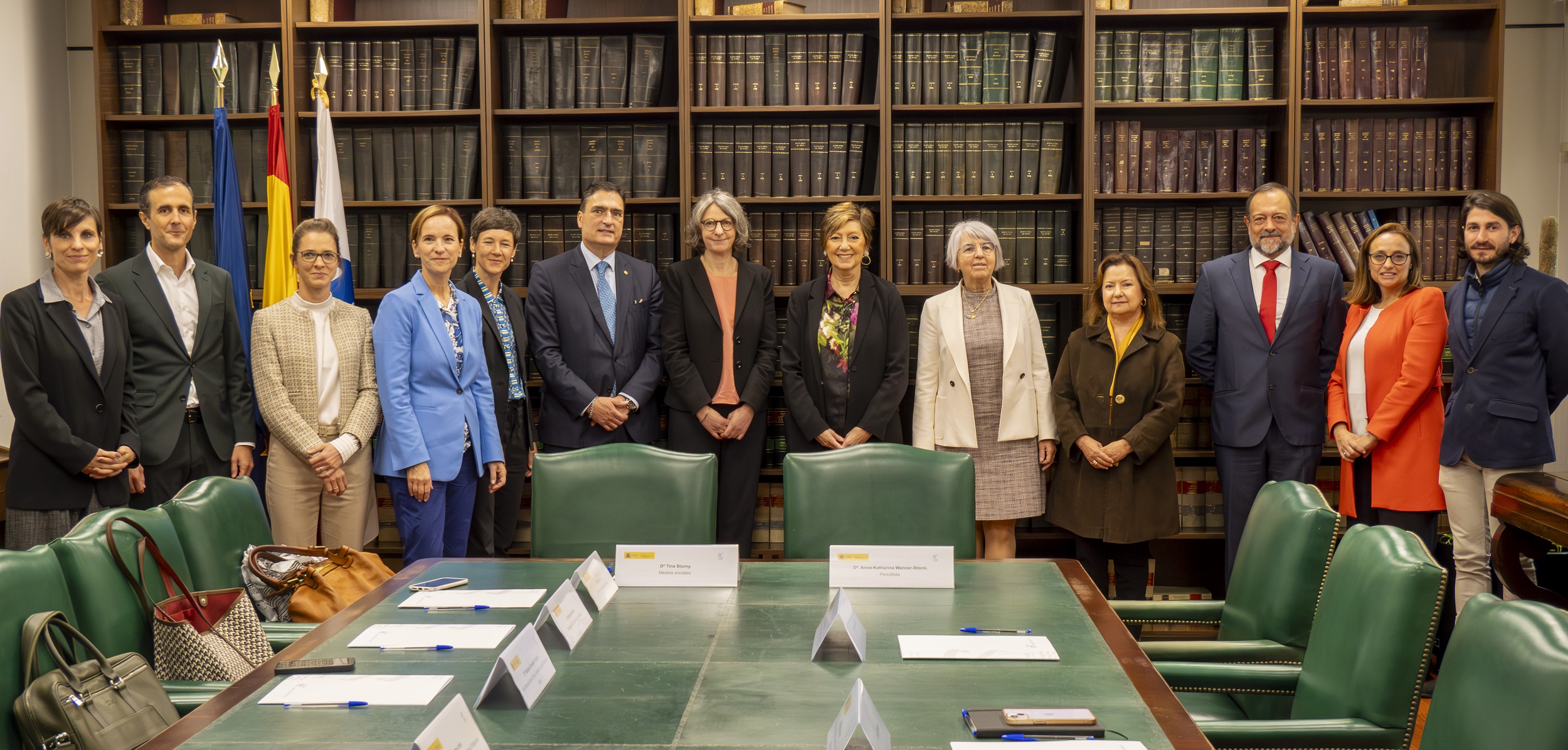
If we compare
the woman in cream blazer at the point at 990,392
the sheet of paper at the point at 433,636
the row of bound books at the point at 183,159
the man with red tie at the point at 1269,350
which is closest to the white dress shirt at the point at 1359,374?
the man with red tie at the point at 1269,350

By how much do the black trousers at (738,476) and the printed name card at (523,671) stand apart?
255 centimetres

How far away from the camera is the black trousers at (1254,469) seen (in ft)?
13.3

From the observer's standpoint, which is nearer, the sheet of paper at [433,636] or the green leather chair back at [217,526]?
the sheet of paper at [433,636]

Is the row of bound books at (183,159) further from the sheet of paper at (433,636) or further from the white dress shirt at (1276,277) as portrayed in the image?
the white dress shirt at (1276,277)

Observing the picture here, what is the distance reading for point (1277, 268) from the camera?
4137 millimetres

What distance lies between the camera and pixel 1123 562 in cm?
400

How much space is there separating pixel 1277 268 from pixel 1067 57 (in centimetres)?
131

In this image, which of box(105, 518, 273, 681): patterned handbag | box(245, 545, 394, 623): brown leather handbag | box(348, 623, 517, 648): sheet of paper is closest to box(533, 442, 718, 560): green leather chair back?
box(245, 545, 394, 623): brown leather handbag

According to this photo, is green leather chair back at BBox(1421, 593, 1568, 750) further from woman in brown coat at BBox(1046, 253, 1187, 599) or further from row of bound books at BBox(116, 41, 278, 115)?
row of bound books at BBox(116, 41, 278, 115)

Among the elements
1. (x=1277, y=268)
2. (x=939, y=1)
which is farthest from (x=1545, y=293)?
(x=939, y=1)

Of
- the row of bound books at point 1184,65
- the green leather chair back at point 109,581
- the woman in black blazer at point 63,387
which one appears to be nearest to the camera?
the green leather chair back at point 109,581

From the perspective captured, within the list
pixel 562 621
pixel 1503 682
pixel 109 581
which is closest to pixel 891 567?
pixel 562 621

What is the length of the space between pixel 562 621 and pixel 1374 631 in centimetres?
134

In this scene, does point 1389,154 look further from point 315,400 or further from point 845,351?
point 315,400
